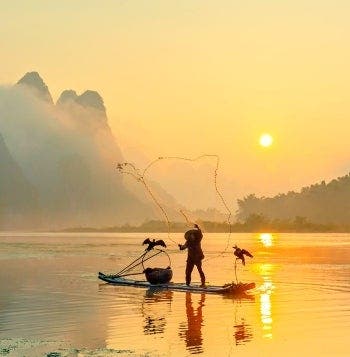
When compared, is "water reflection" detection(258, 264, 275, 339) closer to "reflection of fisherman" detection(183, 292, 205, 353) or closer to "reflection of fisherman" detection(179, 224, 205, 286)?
"reflection of fisherman" detection(183, 292, 205, 353)

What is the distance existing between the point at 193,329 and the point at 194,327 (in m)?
0.33

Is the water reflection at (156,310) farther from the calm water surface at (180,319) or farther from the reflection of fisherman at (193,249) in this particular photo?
the reflection of fisherman at (193,249)

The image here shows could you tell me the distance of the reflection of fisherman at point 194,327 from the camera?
49.9 feet

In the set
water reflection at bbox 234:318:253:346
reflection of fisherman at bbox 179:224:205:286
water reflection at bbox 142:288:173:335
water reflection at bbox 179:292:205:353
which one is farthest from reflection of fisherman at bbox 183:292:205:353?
reflection of fisherman at bbox 179:224:205:286

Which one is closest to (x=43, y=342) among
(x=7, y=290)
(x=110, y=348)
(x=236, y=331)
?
(x=110, y=348)

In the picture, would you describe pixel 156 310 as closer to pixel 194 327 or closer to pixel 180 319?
pixel 180 319

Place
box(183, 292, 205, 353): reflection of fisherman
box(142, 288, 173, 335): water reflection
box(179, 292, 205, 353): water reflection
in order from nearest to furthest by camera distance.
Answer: box(179, 292, 205, 353): water reflection < box(183, 292, 205, 353): reflection of fisherman < box(142, 288, 173, 335): water reflection

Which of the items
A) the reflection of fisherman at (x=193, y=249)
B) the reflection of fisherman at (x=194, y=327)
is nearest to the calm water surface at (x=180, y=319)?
the reflection of fisherman at (x=194, y=327)

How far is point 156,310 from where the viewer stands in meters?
21.5

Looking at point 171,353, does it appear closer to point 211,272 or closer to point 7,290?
point 7,290

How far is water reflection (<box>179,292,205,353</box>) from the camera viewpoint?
49.5 feet

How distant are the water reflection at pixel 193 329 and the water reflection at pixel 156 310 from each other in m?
0.57

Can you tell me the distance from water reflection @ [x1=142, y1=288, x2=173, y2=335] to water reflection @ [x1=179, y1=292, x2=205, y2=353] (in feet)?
1.88

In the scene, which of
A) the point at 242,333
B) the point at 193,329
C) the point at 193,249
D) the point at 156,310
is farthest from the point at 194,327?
the point at 193,249
